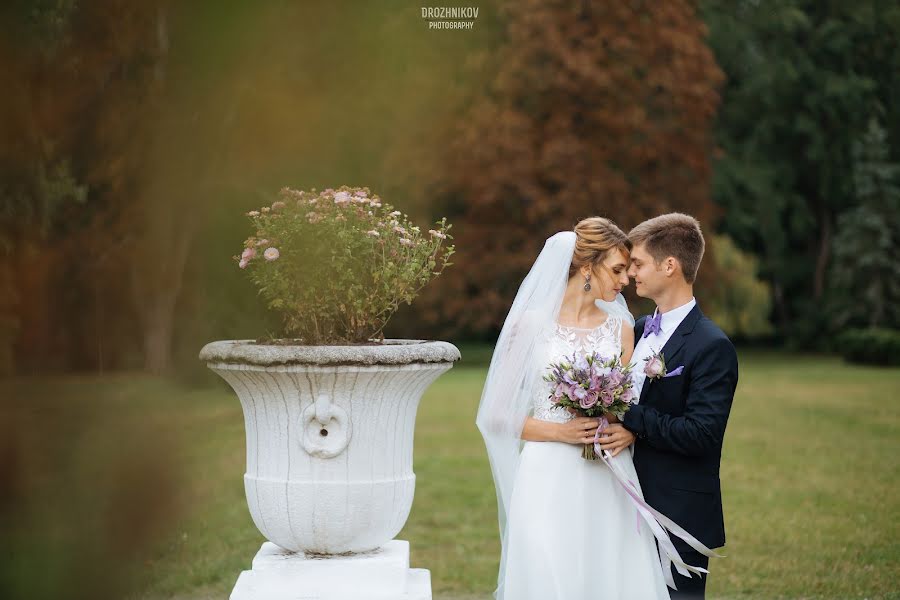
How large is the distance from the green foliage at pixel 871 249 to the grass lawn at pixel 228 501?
40.6 feet

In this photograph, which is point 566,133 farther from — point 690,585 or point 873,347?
point 690,585

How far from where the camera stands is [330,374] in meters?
3.68

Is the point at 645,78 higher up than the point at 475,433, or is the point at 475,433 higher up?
the point at 645,78

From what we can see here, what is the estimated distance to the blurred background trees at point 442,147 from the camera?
5695 millimetres

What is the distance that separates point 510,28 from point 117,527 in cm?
1418

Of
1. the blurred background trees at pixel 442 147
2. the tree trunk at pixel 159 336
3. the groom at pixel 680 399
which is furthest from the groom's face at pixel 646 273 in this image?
the tree trunk at pixel 159 336

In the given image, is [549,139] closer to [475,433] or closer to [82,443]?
[475,433]

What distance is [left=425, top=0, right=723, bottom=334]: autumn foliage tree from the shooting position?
18.8 meters

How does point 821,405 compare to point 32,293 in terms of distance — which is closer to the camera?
point 32,293

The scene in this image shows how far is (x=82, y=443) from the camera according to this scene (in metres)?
5.93

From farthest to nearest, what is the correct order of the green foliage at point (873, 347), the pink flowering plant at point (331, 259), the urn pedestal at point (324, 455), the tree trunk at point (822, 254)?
the tree trunk at point (822, 254), the green foliage at point (873, 347), the pink flowering plant at point (331, 259), the urn pedestal at point (324, 455)

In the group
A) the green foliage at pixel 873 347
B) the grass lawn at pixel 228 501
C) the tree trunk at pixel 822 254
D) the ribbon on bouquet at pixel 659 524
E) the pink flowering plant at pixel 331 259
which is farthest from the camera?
the tree trunk at pixel 822 254

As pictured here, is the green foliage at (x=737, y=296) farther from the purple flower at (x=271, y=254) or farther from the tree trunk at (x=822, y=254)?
the purple flower at (x=271, y=254)

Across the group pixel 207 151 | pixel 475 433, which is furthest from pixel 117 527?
pixel 475 433
